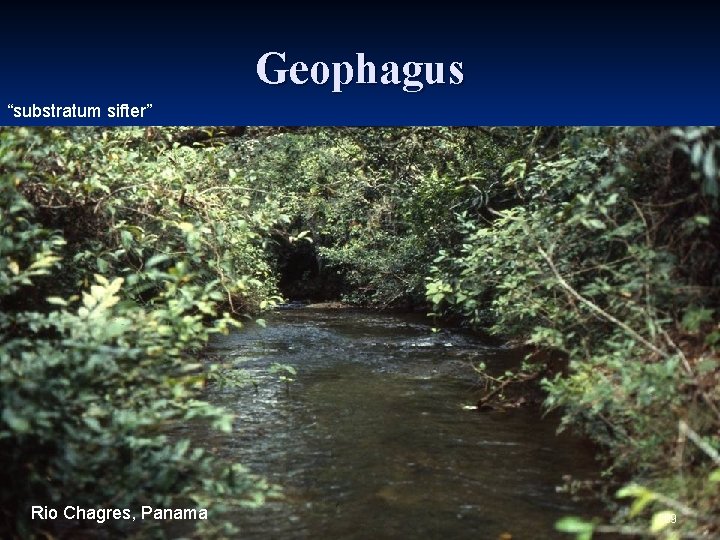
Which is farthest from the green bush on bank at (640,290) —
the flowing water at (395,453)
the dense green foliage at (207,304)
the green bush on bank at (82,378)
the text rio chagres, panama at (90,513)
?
the text rio chagres, panama at (90,513)

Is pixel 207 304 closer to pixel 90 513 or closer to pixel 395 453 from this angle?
pixel 90 513

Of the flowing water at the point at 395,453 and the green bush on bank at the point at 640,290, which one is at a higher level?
the green bush on bank at the point at 640,290

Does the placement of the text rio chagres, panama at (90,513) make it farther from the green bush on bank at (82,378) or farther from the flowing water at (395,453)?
the flowing water at (395,453)

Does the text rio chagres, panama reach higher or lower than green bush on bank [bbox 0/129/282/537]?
lower

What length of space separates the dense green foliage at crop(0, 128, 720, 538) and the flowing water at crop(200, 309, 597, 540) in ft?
1.43

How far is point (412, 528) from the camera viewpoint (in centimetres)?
417

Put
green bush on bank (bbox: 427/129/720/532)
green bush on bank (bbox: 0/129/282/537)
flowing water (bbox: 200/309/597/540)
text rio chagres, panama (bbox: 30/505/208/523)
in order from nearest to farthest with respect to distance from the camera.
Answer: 1. green bush on bank (bbox: 0/129/282/537)
2. text rio chagres, panama (bbox: 30/505/208/523)
3. green bush on bank (bbox: 427/129/720/532)
4. flowing water (bbox: 200/309/597/540)

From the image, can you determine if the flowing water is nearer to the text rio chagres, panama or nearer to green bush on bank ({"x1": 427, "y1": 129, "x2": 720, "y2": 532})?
the text rio chagres, panama

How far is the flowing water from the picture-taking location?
427cm

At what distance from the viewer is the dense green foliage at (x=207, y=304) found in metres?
3.23

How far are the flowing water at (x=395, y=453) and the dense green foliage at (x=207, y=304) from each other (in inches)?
17.2

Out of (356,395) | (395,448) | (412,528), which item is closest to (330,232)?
(356,395)

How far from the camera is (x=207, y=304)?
4242 millimetres

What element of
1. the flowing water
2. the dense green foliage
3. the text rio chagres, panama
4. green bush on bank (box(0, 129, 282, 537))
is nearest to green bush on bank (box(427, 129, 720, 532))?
the dense green foliage
